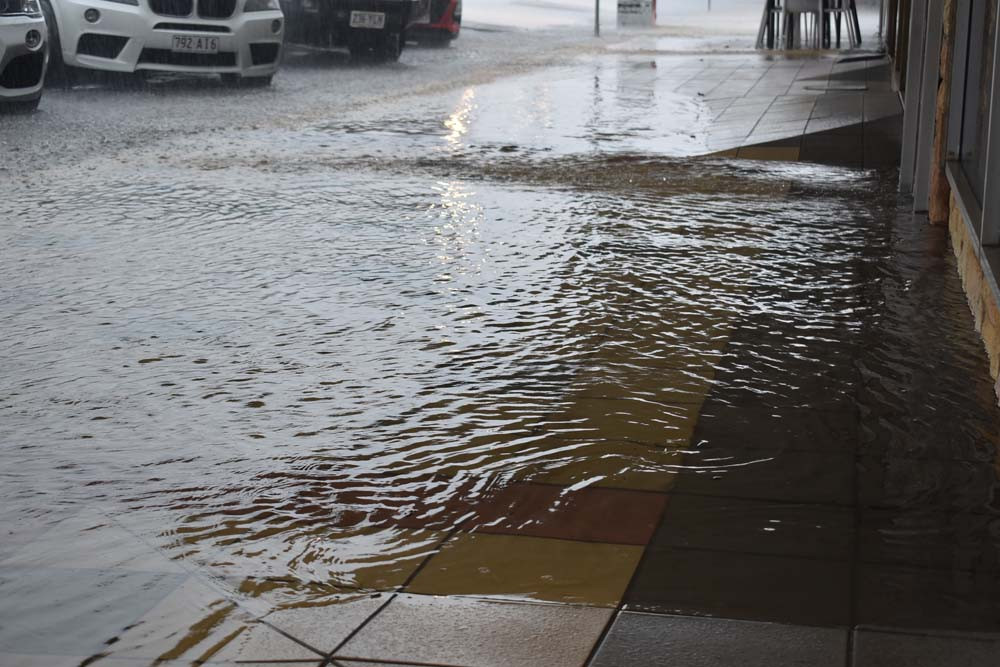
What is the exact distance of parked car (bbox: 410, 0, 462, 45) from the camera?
18453 mm

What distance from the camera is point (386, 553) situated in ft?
7.79

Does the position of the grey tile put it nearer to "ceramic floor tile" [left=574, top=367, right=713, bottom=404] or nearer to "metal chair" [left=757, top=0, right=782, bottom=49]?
"ceramic floor tile" [left=574, top=367, right=713, bottom=404]

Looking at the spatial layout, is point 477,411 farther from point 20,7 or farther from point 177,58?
point 177,58

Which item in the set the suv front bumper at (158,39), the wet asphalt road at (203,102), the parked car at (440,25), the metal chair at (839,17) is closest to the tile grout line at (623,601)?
the wet asphalt road at (203,102)

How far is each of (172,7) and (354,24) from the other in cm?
370

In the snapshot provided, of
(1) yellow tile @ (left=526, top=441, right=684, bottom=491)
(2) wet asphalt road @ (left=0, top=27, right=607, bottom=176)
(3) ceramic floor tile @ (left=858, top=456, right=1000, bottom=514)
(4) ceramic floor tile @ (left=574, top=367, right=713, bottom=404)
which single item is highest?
(2) wet asphalt road @ (left=0, top=27, right=607, bottom=176)

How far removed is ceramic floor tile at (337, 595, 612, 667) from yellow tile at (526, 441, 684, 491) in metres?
0.58

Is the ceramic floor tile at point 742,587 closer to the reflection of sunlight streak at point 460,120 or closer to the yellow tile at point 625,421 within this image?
the yellow tile at point 625,421

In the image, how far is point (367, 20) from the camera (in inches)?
571

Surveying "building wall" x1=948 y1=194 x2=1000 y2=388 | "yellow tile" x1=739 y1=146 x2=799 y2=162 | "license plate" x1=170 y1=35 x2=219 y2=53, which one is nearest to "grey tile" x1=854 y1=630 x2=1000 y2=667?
"building wall" x1=948 y1=194 x2=1000 y2=388

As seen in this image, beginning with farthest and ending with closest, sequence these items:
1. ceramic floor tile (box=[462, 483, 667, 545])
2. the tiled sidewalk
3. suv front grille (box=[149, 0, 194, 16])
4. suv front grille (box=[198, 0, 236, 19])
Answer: suv front grille (box=[198, 0, 236, 19]) → suv front grille (box=[149, 0, 194, 16]) → the tiled sidewalk → ceramic floor tile (box=[462, 483, 667, 545])

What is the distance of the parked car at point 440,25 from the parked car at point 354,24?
3.16m

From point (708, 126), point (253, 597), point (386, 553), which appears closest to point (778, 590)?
point (386, 553)

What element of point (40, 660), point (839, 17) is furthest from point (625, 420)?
point (839, 17)
